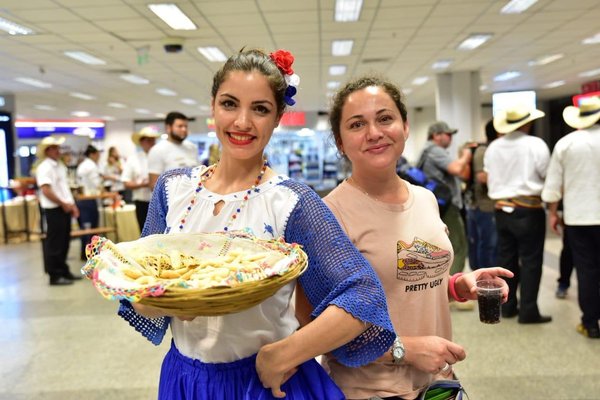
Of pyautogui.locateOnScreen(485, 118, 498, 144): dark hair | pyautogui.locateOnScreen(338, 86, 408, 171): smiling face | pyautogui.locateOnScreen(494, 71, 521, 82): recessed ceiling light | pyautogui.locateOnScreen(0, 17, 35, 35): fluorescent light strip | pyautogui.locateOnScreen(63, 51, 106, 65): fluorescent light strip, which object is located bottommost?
pyautogui.locateOnScreen(338, 86, 408, 171): smiling face

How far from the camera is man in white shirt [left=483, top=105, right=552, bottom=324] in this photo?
3.82 meters

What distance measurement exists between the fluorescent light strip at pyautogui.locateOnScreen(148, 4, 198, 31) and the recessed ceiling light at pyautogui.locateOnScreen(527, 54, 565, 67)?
310 inches

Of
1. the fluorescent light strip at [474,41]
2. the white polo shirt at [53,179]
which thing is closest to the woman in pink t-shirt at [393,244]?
the white polo shirt at [53,179]

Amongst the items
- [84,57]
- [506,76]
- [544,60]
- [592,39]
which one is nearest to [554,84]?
[506,76]

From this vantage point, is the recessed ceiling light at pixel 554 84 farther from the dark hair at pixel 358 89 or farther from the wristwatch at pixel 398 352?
the wristwatch at pixel 398 352

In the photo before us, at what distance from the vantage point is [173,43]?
7.67m

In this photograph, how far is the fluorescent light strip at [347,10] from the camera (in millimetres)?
6270

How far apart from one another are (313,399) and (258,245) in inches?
14.2

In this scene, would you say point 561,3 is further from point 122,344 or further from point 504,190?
point 122,344

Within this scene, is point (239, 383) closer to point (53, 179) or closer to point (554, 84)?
point (53, 179)

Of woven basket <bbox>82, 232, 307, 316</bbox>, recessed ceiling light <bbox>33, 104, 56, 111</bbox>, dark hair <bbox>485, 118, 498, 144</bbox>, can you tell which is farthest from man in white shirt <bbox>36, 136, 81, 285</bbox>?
recessed ceiling light <bbox>33, 104, 56, 111</bbox>

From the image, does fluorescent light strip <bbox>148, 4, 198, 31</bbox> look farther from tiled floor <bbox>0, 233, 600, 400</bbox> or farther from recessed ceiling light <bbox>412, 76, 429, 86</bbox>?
recessed ceiling light <bbox>412, 76, 429, 86</bbox>

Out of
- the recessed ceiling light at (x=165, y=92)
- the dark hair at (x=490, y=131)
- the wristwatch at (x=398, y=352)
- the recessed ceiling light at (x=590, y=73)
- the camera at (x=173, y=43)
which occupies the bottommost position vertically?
the wristwatch at (x=398, y=352)

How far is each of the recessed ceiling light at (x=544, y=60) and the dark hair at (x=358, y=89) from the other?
1100 cm
